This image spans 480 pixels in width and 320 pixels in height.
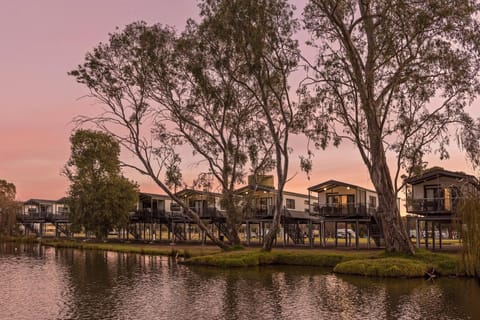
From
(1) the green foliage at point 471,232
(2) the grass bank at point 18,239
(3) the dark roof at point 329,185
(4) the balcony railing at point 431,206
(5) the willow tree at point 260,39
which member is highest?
(5) the willow tree at point 260,39

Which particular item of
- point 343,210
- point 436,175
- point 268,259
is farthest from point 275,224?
point 436,175

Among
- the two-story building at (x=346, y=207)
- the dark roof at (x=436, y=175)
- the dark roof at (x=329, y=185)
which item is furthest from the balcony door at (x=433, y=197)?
the dark roof at (x=329, y=185)

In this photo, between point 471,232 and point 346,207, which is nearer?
point 471,232

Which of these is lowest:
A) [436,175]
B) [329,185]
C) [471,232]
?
[471,232]

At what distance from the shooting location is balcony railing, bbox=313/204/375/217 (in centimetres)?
4862

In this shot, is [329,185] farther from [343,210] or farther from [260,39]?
[260,39]

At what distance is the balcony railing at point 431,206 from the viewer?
41812mm

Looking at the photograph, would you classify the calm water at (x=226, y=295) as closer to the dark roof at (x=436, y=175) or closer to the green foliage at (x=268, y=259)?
the green foliage at (x=268, y=259)

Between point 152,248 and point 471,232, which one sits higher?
point 471,232

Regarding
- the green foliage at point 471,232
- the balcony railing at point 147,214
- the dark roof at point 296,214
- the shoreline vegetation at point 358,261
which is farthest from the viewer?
the balcony railing at point 147,214

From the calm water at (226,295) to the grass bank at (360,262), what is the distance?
1393mm

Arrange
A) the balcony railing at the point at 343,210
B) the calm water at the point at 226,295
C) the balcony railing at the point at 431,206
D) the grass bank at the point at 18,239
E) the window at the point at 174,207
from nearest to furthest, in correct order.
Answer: the calm water at the point at 226,295 < the balcony railing at the point at 431,206 < the balcony railing at the point at 343,210 < the window at the point at 174,207 < the grass bank at the point at 18,239

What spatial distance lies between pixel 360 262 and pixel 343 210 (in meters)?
17.7

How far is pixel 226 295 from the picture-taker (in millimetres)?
24094
